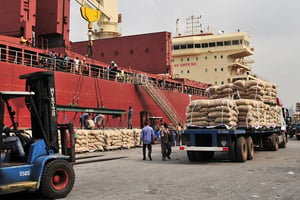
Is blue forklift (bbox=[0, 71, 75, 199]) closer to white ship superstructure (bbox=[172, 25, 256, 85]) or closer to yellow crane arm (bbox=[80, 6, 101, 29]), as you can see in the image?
yellow crane arm (bbox=[80, 6, 101, 29])

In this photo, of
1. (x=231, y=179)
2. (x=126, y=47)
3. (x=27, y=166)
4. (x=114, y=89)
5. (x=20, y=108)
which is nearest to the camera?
(x=27, y=166)

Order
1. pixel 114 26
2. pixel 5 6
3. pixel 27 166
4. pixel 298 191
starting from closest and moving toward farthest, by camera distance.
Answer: pixel 27 166 < pixel 298 191 < pixel 5 6 < pixel 114 26

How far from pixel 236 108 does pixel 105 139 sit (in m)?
7.63

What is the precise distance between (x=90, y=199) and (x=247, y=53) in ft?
133

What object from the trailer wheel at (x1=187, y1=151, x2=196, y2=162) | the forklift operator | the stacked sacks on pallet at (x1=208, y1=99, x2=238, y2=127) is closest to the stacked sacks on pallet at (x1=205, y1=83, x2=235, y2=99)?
the stacked sacks on pallet at (x1=208, y1=99, x2=238, y2=127)

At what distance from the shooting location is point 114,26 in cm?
4341

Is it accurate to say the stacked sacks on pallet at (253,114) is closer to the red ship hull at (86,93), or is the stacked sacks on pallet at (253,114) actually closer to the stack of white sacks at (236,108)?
the stack of white sacks at (236,108)

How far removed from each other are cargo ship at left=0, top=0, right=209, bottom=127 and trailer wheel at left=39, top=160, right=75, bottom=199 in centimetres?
926

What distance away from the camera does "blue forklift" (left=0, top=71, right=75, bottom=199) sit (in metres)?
5.99

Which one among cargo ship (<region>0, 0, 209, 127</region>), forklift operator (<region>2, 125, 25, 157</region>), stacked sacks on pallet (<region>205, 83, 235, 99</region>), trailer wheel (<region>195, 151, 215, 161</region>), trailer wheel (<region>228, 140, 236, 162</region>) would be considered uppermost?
cargo ship (<region>0, 0, 209, 127</region>)

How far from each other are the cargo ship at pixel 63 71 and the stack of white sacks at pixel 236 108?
6.68 metres

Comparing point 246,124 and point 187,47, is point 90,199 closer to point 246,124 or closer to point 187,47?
point 246,124

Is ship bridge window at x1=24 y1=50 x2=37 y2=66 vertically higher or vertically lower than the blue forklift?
higher

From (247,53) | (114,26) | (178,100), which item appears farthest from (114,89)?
(247,53)
